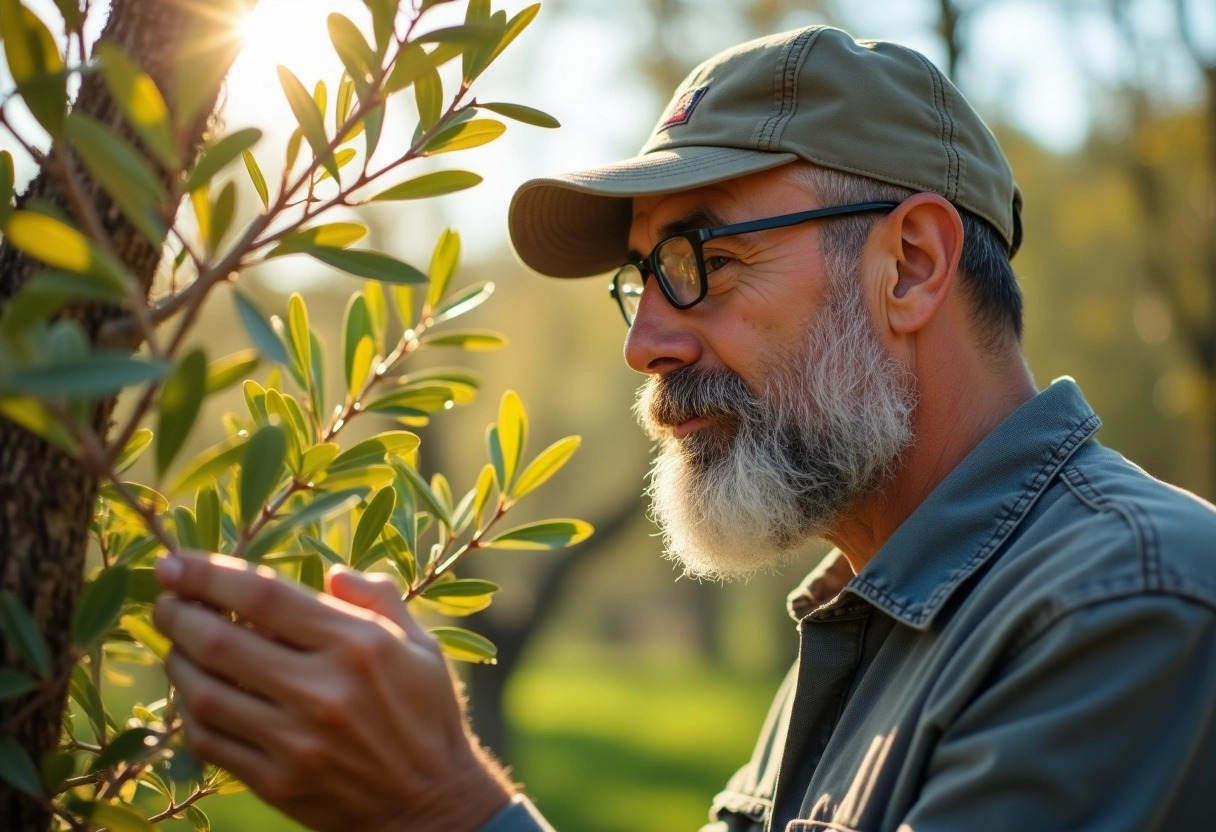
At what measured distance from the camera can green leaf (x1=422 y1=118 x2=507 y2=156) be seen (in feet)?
4.29

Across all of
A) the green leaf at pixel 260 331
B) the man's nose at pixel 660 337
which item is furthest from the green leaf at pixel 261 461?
the man's nose at pixel 660 337

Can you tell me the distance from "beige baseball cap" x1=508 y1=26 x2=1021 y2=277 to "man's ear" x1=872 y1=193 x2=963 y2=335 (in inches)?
1.8

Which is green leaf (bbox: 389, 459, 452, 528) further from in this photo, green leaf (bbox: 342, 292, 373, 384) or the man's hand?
the man's hand

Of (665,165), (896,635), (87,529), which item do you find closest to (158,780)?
(87,529)

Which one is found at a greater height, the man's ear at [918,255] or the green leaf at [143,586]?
the man's ear at [918,255]

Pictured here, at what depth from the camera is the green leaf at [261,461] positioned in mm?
1017

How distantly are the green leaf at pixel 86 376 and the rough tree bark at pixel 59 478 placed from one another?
0.35 m

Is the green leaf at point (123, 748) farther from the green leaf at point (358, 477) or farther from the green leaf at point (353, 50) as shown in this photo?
the green leaf at point (353, 50)

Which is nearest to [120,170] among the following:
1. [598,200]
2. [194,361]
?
[194,361]

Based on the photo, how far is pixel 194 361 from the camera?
3.07 ft

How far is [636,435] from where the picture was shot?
1245cm

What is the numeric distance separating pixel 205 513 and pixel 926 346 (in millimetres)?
1360

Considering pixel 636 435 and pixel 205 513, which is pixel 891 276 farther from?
pixel 636 435

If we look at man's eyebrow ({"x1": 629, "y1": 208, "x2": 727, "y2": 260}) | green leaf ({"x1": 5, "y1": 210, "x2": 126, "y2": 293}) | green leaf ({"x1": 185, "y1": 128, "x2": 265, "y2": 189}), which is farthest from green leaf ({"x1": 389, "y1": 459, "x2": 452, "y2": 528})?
man's eyebrow ({"x1": 629, "y1": 208, "x2": 727, "y2": 260})
